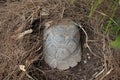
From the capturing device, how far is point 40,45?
135 centimetres

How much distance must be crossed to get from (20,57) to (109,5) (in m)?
0.45

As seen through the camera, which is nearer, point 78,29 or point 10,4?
point 78,29

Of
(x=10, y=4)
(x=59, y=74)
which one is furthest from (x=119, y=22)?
(x=10, y=4)

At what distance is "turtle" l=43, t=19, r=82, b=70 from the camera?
4.27 feet

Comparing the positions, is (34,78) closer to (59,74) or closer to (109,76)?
(59,74)

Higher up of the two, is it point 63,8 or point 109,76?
point 63,8

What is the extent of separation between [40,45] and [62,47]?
11 cm

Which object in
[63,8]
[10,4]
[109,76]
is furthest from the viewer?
[10,4]

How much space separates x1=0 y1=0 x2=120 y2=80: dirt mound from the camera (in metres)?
1.28

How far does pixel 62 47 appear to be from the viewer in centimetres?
130

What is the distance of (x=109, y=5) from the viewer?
1.30 meters

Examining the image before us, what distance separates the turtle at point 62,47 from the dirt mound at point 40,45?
26mm

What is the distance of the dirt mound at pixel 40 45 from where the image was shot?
1282 mm

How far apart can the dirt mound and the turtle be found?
0.03m
